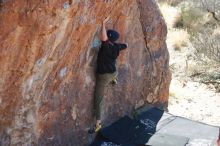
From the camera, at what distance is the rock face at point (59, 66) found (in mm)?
5141

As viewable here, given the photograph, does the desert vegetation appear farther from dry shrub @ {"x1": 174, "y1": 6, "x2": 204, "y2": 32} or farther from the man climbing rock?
the man climbing rock

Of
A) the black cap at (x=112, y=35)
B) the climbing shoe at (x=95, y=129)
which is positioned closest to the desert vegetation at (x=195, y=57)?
the climbing shoe at (x=95, y=129)

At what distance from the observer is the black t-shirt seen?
21.9 feet

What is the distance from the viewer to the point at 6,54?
16.6 ft

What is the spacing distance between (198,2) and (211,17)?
1.06 m

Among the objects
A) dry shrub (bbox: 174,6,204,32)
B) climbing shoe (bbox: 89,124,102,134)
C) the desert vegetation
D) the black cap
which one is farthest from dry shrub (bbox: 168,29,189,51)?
the black cap

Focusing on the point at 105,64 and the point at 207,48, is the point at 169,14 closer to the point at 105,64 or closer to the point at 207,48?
the point at 207,48

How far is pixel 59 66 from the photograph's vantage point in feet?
19.6

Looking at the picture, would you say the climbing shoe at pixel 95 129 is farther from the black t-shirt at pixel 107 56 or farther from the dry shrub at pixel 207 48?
the dry shrub at pixel 207 48

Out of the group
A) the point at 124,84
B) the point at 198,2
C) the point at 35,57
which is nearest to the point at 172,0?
the point at 198,2

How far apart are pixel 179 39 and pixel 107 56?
9.58 metres

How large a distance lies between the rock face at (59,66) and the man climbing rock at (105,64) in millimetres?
82

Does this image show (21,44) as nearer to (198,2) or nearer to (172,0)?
(198,2)

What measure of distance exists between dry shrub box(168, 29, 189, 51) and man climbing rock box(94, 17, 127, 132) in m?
9.01
